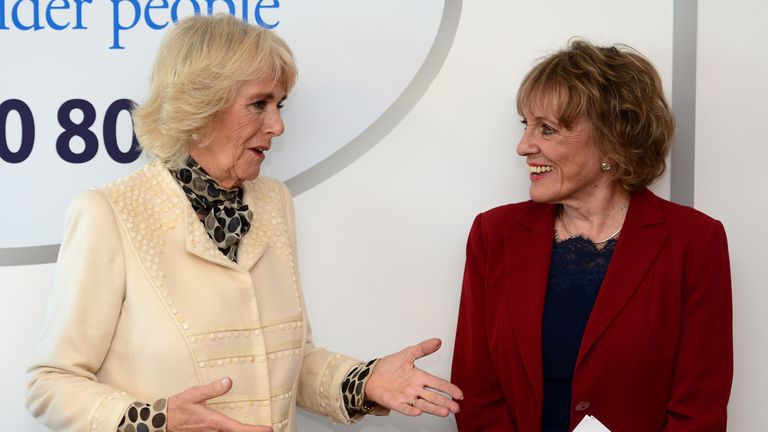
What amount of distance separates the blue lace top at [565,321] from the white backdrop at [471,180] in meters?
0.44

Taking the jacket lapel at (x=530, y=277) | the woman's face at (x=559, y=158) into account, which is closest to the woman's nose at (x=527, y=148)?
the woman's face at (x=559, y=158)

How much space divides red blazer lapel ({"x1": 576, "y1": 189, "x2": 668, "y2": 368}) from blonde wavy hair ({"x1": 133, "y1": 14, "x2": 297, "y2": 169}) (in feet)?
3.23

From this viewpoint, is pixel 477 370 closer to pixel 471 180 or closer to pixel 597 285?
pixel 597 285

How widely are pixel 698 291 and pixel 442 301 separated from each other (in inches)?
30.7

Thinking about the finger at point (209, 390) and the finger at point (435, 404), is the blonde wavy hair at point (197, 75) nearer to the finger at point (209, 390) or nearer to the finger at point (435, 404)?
the finger at point (209, 390)

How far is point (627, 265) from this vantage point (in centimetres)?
238

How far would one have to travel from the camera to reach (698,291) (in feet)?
7.69

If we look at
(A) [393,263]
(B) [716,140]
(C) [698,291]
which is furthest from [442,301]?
(B) [716,140]

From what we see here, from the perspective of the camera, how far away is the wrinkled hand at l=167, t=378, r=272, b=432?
1928 millimetres

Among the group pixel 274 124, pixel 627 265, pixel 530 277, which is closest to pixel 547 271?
pixel 530 277

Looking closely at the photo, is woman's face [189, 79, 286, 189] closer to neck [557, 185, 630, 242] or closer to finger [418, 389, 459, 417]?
finger [418, 389, 459, 417]

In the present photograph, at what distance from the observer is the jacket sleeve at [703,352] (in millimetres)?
2326

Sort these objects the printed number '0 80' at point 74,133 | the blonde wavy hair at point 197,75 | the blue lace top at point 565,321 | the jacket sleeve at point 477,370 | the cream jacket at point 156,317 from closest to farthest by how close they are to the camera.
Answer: the cream jacket at point 156,317
the blonde wavy hair at point 197,75
the blue lace top at point 565,321
the jacket sleeve at point 477,370
the printed number '0 80' at point 74,133

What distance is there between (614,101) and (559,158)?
21 centimetres
